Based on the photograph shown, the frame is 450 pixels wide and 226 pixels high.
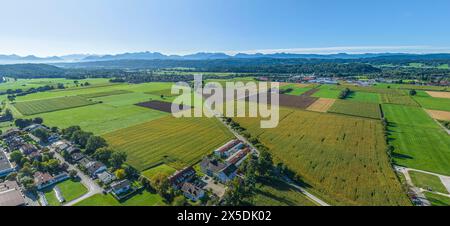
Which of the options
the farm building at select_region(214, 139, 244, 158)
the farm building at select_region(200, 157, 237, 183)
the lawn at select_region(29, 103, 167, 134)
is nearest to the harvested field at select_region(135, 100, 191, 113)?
the lawn at select_region(29, 103, 167, 134)

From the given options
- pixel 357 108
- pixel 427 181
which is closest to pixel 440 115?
pixel 357 108

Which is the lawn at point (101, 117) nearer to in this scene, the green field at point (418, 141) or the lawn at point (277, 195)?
the lawn at point (277, 195)

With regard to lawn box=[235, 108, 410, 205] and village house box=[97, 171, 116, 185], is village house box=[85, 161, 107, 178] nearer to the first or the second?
village house box=[97, 171, 116, 185]

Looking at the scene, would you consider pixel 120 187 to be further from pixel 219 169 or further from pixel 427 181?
pixel 427 181

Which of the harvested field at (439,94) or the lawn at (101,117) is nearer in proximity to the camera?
the lawn at (101,117)

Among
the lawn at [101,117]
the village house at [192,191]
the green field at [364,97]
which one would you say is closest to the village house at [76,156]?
the lawn at [101,117]
